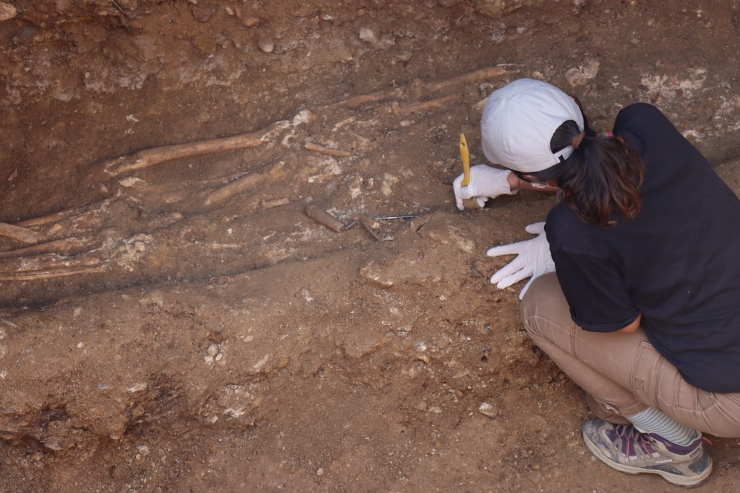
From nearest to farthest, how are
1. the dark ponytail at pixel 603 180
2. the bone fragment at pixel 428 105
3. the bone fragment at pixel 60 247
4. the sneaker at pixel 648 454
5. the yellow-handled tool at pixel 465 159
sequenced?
the dark ponytail at pixel 603 180 → the sneaker at pixel 648 454 → the yellow-handled tool at pixel 465 159 → the bone fragment at pixel 60 247 → the bone fragment at pixel 428 105

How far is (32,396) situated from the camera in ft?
8.15

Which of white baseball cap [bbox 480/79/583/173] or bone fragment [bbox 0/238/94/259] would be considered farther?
bone fragment [bbox 0/238/94/259]

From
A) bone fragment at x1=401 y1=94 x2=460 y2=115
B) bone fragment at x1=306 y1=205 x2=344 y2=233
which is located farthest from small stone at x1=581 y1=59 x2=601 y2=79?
bone fragment at x1=306 y1=205 x2=344 y2=233

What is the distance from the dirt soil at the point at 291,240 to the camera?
8.41 ft

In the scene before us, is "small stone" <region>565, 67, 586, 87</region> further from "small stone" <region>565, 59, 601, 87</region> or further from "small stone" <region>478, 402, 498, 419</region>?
"small stone" <region>478, 402, 498, 419</region>

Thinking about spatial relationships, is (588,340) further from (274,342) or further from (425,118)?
(425,118)

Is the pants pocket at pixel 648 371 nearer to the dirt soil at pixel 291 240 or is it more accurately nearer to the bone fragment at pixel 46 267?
the dirt soil at pixel 291 240

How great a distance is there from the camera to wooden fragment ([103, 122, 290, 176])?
3.07 m

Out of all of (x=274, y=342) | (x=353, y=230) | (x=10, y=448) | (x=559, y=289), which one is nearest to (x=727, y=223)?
(x=559, y=289)

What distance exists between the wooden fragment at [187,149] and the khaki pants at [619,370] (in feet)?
4.88

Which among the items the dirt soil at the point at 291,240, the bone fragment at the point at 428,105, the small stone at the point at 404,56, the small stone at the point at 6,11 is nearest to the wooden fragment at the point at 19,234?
the dirt soil at the point at 291,240

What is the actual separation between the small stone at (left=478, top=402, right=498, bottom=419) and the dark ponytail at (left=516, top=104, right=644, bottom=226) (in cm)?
110

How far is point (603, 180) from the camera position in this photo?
1859mm

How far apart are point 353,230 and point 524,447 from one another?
1149mm
